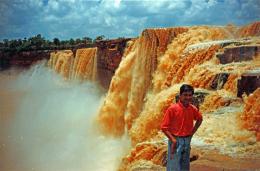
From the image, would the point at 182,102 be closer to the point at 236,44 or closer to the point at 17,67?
the point at 236,44

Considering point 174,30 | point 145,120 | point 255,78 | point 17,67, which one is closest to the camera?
point 255,78

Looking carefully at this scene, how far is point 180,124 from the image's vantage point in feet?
9.76

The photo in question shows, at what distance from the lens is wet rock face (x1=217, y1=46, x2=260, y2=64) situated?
715cm

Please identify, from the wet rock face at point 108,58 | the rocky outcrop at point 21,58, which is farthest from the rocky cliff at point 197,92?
the rocky outcrop at point 21,58

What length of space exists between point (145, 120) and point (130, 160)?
232 cm

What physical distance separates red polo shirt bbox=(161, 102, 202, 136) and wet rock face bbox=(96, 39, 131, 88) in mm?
13860

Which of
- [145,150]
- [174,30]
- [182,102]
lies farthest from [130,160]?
[174,30]

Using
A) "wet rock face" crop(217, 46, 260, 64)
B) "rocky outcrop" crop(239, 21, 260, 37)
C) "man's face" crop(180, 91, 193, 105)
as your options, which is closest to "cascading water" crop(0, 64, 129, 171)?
"wet rock face" crop(217, 46, 260, 64)

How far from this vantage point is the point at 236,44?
7746 millimetres

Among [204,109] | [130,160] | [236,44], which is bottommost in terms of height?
[130,160]

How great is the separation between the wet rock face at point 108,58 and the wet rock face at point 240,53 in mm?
9699

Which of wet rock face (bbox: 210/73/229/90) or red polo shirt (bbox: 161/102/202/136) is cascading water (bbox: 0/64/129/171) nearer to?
wet rock face (bbox: 210/73/229/90)

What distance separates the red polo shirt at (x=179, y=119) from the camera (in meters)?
2.96

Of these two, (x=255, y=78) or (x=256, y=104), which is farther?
(x=255, y=78)
